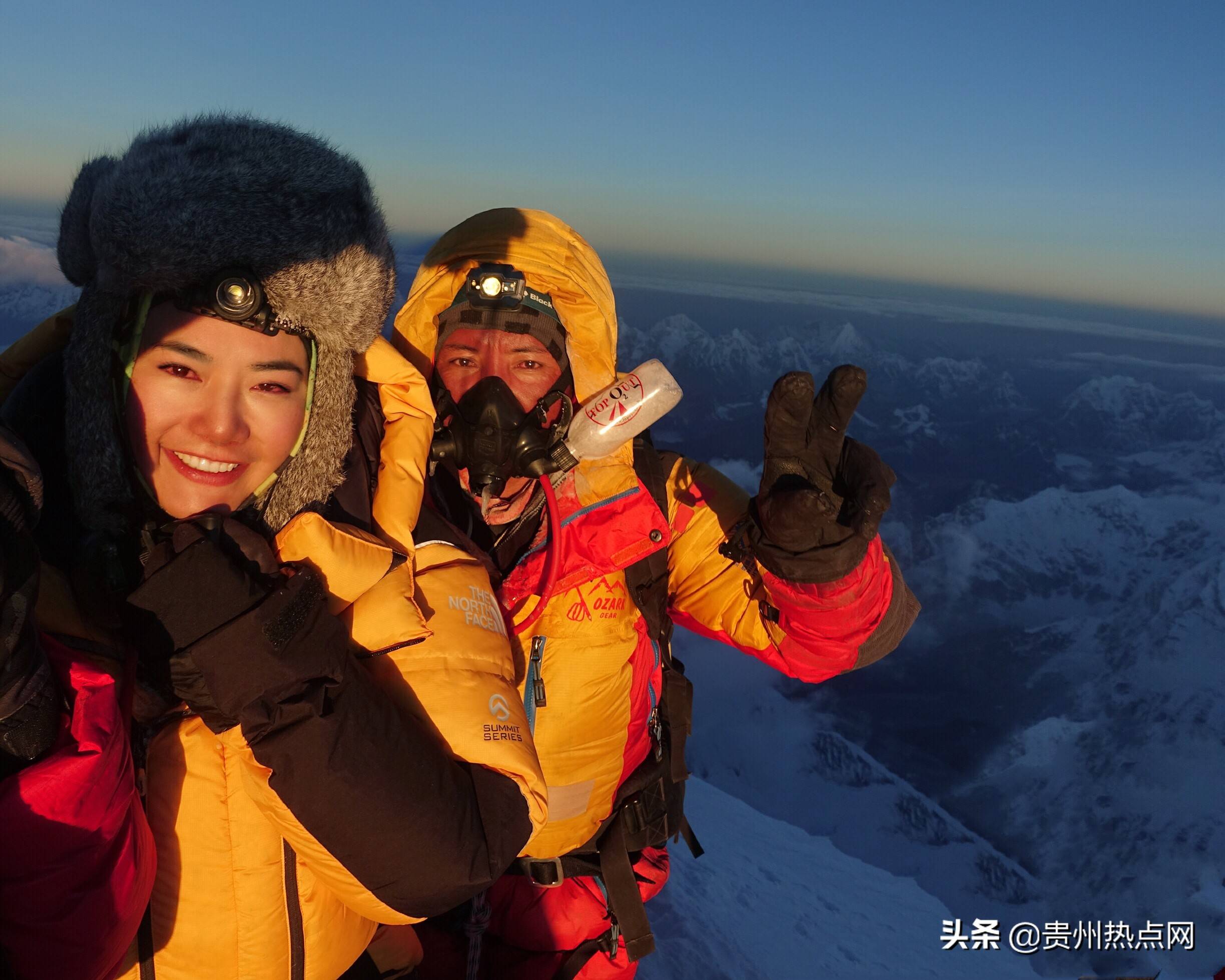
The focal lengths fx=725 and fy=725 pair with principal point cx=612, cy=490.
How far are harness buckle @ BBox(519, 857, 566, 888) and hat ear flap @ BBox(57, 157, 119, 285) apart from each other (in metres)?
2.09

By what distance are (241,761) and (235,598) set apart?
39cm

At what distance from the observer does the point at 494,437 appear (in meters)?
2.32

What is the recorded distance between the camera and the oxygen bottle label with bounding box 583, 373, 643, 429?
230cm

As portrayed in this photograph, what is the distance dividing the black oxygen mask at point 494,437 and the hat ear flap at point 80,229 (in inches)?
37.4

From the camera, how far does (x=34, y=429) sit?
1588 millimetres

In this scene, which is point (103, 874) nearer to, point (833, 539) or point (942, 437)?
point (833, 539)

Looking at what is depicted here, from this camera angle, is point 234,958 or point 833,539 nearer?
point 234,958

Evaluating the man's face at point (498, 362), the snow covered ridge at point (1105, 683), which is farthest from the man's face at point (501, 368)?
the snow covered ridge at point (1105, 683)

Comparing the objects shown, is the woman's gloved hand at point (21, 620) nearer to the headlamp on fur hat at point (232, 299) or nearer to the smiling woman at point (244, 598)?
the smiling woman at point (244, 598)

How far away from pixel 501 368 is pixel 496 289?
0.84 ft

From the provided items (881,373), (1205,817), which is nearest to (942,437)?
(881,373)

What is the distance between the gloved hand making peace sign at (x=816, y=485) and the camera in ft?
6.64

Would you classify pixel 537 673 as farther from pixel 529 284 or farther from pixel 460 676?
pixel 529 284

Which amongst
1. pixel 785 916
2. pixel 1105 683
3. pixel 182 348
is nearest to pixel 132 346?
pixel 182 348
